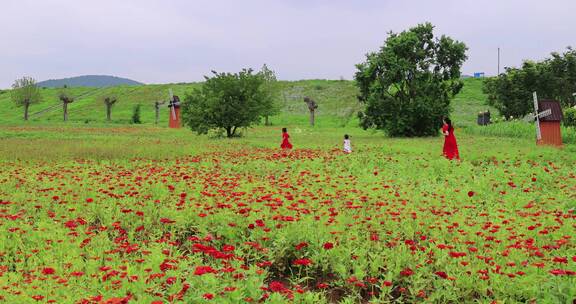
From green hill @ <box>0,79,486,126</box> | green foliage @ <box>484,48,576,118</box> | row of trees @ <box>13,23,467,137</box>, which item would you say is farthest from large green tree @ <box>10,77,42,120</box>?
green foliage @ <box>484,48,576,118</box>

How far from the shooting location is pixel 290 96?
3765 inches

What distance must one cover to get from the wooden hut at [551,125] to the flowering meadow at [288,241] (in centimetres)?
1658

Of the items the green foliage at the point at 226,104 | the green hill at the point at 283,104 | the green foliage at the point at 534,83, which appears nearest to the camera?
the green foliage at the point at 226,104

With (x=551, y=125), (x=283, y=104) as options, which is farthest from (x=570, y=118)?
(x=283, y=104)

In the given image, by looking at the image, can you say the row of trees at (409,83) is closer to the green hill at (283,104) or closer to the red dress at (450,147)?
the red dress at (450,147)

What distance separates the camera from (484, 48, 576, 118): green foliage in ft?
166

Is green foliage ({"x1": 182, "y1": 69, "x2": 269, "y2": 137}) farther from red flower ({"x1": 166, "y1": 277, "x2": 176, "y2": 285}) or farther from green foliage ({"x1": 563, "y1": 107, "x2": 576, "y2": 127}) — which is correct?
red flower ({"x1": 166, "y1": 277, "x2": 176, "y2": 285})

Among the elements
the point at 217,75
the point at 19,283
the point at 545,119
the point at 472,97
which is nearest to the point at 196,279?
the point at 19,283

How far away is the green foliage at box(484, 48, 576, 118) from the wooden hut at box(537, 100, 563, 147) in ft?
73.4

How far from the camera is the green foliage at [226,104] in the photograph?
36875 mm

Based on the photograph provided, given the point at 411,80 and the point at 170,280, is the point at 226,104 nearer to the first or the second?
the point at 411,80

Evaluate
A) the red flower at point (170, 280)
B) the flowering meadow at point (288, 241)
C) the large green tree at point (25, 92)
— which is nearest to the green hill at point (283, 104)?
the large green tree at point (25, 92)

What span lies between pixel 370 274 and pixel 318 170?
941 cm

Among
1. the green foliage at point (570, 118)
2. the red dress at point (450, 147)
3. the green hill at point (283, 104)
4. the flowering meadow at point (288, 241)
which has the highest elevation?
the green hill at point (283, 104)
